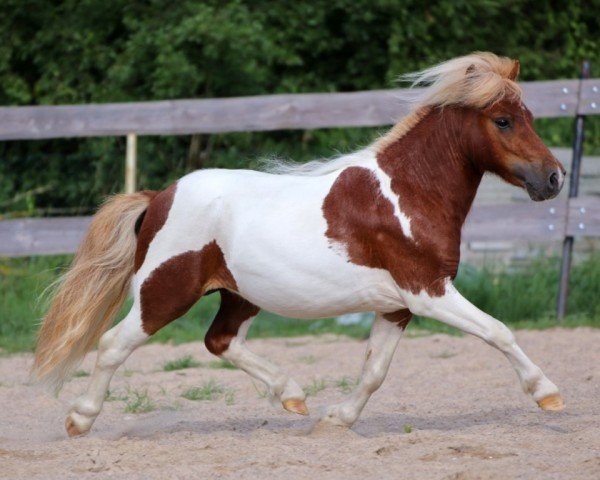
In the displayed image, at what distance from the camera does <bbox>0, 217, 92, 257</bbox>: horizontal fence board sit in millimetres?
8297

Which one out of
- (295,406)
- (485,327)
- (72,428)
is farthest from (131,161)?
(485,327)

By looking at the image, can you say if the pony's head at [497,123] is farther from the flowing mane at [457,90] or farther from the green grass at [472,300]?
the green grass at [472,300]

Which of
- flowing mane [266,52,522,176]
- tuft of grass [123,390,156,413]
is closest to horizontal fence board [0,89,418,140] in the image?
tuft of grass [123,390,156,413]

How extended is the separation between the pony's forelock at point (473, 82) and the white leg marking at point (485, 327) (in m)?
0.84

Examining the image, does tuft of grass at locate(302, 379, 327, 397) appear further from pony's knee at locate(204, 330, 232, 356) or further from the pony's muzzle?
the pony's muzzle

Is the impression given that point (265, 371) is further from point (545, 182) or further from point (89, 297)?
point (545, 182)

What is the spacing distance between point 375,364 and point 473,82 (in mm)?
1355

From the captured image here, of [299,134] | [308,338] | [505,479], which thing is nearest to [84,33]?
[299,134]

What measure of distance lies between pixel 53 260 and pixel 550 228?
4279 millimetres

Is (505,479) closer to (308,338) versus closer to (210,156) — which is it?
(308,338)

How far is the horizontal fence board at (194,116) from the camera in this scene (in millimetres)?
8477

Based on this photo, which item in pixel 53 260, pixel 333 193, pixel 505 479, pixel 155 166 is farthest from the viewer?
pixel 155 166

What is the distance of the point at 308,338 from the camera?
8.09m

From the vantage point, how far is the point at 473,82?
15.6ft
